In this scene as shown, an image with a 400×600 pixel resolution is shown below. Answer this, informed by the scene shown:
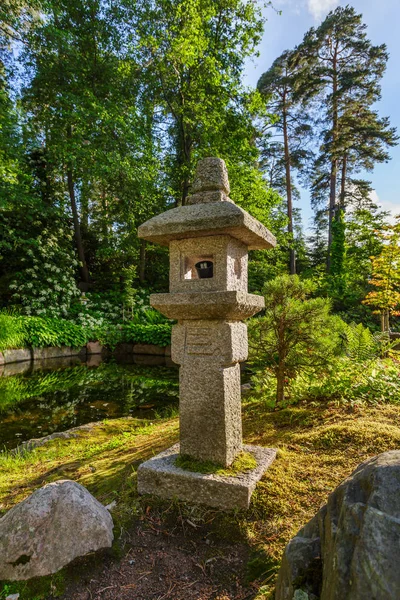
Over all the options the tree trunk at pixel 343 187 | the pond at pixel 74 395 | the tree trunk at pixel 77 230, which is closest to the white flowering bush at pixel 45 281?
the tree trunk at pixel 77 230

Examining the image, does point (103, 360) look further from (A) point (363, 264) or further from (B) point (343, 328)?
(A) point (363, 264)

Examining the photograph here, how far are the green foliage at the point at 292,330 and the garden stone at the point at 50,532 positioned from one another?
2.70 metres

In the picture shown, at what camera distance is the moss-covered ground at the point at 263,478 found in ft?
7.00

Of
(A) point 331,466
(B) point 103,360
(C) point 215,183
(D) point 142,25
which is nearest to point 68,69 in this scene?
(D) point 142,25

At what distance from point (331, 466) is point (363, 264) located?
1512 cm

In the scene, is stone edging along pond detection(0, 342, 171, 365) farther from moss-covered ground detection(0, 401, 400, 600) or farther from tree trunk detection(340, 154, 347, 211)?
tree trunk detection(340, 154, 347, 211)

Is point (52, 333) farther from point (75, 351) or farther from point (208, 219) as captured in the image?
point (208, 219)

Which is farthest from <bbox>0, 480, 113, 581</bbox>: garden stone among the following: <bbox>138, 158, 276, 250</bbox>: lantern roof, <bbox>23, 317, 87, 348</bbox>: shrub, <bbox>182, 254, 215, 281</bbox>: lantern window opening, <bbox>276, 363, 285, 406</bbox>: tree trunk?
<bbox>23, 317, 87, 348</bbox>: shrub

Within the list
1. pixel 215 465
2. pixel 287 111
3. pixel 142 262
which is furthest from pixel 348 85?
pixel 215 465

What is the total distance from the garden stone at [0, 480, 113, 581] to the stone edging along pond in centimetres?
922

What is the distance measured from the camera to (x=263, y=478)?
259 cm

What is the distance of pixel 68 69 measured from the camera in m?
11.0

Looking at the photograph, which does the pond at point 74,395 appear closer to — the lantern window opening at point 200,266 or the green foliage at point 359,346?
the green foliage at point 359,346

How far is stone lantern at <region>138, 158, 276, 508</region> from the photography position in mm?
2471
